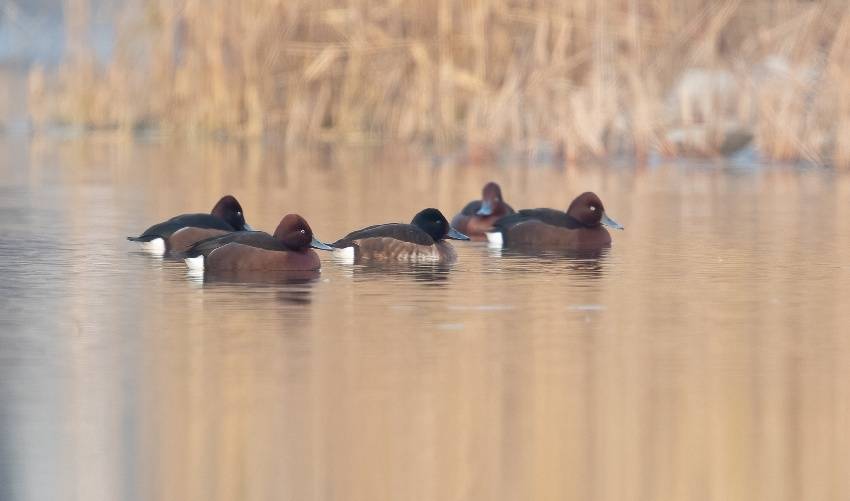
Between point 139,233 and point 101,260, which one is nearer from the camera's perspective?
point 101,260

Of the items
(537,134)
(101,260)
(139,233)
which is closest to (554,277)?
(101,260)

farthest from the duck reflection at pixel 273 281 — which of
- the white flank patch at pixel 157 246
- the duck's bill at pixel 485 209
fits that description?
the duck's bill at pixel 485 209

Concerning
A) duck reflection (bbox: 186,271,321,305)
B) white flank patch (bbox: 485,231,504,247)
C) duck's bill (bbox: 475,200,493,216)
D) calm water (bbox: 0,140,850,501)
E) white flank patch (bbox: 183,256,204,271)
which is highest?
duck's bill (bbox: 475,200,493,216)

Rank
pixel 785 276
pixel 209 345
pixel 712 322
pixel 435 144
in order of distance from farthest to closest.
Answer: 1. pixel 435 144
2. pixel 785 276
3. pixel 712 322
4. pixel 209 345

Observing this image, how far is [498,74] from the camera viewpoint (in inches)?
934

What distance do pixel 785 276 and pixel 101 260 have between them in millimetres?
4428

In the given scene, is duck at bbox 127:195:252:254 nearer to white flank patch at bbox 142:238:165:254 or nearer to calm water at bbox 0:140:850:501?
white flank patch at bbox 142:238:165:254

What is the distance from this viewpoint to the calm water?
6.27 m

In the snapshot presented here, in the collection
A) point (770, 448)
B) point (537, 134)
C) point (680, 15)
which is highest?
point (680, 15)

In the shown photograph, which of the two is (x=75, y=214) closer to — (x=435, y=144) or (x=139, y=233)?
(x=139, y=233)

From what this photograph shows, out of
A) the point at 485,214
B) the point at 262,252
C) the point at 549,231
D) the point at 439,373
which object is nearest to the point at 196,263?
the point at 262,252

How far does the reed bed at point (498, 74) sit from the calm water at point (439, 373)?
6.57m

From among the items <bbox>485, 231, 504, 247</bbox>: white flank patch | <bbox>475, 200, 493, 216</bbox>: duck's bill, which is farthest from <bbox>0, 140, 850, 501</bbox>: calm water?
<bbox>475, 200, 493, 216</bbox>: duck's bill

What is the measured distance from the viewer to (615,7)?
23.0 metres
